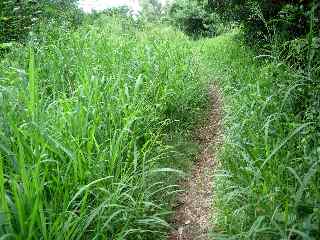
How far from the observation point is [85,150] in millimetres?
3047

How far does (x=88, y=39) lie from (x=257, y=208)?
387 cm

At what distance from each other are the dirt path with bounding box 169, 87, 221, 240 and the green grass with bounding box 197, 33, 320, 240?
0.16m

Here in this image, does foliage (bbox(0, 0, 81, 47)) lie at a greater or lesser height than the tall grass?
greater

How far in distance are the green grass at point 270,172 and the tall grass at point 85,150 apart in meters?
0.48

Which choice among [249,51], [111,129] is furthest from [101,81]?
[249,51]

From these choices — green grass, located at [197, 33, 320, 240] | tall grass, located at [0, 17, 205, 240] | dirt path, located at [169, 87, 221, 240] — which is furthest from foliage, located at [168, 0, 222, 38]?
green grass, located at [197, 33, 320, 240]

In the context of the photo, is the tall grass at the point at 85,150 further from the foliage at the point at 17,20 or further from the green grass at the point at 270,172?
the foliage at the point at 17,20

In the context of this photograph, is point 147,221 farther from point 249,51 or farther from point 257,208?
point 249,51

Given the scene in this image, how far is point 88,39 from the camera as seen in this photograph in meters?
5.64

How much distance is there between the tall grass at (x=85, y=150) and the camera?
2.26m

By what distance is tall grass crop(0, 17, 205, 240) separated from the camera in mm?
2258

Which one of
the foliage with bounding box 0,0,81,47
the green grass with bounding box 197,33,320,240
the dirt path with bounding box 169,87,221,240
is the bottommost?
the dirt path with bounding box 169,87,221,240

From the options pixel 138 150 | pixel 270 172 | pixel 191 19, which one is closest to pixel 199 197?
pixel 138 150

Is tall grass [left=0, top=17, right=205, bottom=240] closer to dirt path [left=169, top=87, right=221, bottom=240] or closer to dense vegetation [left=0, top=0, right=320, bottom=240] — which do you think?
dense vegetation [left=0, top=0, right=320, bottom=240]
